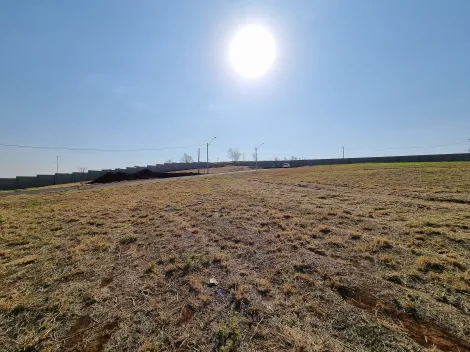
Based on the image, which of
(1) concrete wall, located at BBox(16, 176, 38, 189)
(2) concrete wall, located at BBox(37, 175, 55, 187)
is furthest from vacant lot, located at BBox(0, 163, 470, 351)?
(2) concrete wall, located at BBox(37, 175, 55, 187)

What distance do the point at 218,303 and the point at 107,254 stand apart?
350cm

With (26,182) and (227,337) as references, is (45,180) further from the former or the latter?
(227,337)

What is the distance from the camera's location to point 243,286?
367 centimetres

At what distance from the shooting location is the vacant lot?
2.63 metres

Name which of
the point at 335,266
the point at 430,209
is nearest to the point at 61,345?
the point at 335,266

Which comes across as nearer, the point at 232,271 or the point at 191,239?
the point at 232,271

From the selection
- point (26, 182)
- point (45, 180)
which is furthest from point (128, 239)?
point (45, 180)

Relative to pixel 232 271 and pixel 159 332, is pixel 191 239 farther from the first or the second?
pixel 159 332

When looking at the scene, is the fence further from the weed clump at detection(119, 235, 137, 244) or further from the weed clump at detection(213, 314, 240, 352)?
the weed clump at detection(213, 314, 240, 352)

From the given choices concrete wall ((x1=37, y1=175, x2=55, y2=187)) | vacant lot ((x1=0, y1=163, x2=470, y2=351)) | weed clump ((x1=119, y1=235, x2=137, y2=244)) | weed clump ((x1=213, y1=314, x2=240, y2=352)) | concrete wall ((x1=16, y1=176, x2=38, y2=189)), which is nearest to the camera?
weed clump ((x1=213, y1=314, x2=240, y2=352))

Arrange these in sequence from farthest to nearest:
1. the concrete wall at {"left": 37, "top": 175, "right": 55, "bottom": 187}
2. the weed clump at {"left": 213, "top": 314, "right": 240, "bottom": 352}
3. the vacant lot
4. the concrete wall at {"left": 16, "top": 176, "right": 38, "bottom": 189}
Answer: the concrete wall at {"left": 37, "top": 175, "right": 55, "bottom": 187} < the concrete wall at {"left": 16, "top": 176, "right": 38, "bottom": 189} < the vacant lot < the weed clump at {"left": 213, "top": 314, "right": 240, "bottom": 352}

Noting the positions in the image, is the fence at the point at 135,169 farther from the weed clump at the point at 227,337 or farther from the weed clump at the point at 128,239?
the weed clump at the point at 227,337

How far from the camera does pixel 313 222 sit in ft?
23.2

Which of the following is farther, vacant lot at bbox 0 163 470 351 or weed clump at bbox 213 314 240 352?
vacant lot at bbox 0 163 470 351
